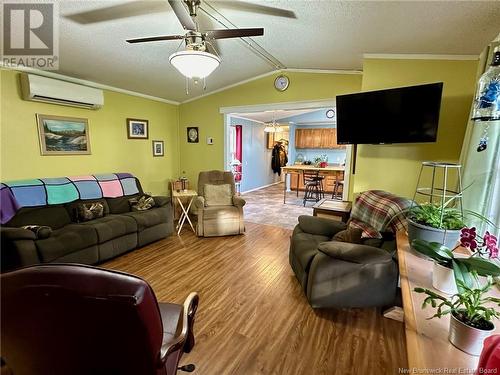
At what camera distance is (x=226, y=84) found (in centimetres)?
456

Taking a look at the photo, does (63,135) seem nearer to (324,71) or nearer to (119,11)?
(119,11)

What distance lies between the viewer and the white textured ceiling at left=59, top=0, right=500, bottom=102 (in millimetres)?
1909

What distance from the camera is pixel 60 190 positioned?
3260 mm

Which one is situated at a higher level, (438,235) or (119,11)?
(119,11)

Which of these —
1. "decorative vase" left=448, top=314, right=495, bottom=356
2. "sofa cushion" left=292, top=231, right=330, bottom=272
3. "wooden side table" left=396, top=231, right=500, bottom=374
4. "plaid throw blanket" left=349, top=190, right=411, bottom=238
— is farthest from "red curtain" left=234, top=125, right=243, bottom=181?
"decorative vase" left=448, top=314, right=495, bottom=356

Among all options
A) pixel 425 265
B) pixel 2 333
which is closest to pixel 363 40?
pixel 425 265

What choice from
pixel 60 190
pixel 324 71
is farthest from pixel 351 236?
pixel 60 190

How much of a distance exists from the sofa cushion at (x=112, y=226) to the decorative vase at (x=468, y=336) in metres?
3.24

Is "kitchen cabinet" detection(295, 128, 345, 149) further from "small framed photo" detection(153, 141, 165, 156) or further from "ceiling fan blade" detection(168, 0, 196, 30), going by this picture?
"ceiling fan blade" detection(168, 0, 196, 30)

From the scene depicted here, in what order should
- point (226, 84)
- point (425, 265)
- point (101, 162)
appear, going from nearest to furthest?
1. point (425, 265)
2. point (101, 162)
3. point (226, 84)

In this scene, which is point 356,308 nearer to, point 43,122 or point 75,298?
point 75,298

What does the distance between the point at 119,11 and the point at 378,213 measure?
2932mm

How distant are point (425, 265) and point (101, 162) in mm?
4333

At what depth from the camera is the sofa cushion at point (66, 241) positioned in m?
2.48
